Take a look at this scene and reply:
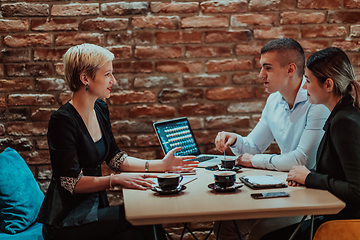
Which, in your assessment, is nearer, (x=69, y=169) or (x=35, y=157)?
(x=69, y=169)

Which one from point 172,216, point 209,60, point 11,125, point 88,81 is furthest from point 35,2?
point 172,216

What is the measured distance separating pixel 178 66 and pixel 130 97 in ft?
1.35

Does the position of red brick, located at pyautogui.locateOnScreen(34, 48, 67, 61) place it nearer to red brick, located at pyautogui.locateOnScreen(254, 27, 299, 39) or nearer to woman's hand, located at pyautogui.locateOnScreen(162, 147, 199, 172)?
woman's hand, located at pyautogui.locateOnScreen(162, 147, 199, 172)

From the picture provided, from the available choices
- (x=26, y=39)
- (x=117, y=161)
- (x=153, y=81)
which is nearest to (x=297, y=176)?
(x=117, y=161)

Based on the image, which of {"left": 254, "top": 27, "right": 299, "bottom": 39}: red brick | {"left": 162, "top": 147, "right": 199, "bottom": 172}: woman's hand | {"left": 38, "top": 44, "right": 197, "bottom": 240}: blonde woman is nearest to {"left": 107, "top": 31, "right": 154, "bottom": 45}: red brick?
{"left": 38, "top": 44, "right": 197, "bottom": 240}: blonde woman

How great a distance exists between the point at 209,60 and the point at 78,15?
38.4 inches

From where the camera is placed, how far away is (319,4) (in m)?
2.48

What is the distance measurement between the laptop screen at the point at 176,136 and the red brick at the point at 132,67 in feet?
1.71

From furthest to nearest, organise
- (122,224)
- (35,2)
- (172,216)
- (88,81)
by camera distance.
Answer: (35,2), (88,81), (122,224), (172,216)

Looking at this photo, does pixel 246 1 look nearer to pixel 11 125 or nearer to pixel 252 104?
pixel 252 104

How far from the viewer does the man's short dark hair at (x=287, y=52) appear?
2.01 meters

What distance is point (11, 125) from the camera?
8.04ft

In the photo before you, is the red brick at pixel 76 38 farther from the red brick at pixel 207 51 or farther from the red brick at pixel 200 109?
the red brick at pixel 200 109

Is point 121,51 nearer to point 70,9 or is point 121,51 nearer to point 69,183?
point 70,9
